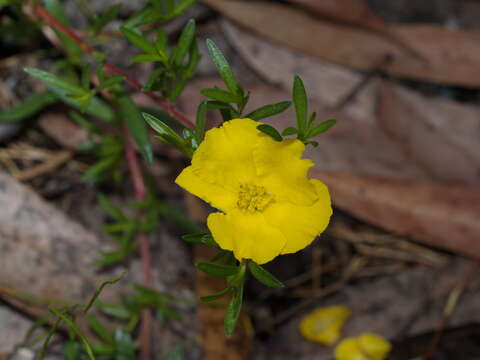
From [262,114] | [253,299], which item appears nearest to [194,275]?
[253,299]

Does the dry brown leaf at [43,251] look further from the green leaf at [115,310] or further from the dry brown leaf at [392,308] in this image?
the dry brown leaf at [392,308]

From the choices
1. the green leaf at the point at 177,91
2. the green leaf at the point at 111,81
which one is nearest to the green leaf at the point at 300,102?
the green leaf at the point at 177,91

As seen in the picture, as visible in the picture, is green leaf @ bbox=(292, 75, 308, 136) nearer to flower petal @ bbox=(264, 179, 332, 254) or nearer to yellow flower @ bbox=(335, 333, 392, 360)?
flower petal @ bbox=(264, 179, 332, 254)

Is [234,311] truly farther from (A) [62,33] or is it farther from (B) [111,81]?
(A) [62,33]

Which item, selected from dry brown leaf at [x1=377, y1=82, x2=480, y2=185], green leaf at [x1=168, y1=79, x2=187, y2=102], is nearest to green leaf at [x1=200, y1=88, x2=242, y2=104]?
green leaf at [x1=168, y1=79, x2=187, y2=102]

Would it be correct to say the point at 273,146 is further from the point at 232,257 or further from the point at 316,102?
the point at 316,102

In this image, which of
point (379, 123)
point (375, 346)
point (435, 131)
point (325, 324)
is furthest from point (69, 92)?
point (435, 131)
